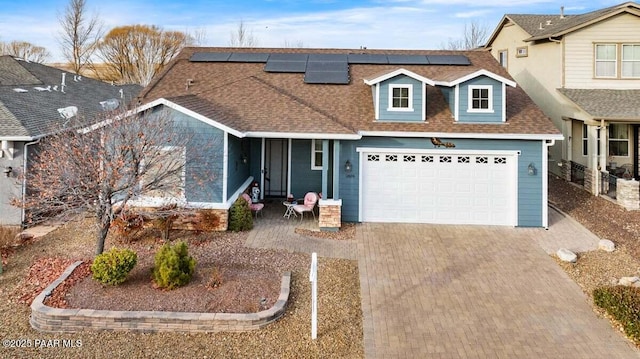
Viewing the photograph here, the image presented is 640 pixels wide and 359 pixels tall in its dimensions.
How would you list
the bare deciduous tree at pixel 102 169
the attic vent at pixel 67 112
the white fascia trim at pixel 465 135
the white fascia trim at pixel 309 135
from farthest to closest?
the attic vent at pixel 67 112 → the white fascia trim at pixel 465 135 → the white fascia trim at pixel 309 135 → the bare deciduous tree at pixel 102 169

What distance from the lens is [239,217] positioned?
11.9 m

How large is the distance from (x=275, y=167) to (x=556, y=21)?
56.9 feet

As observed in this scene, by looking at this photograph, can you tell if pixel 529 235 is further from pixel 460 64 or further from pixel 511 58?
pixel 511 58

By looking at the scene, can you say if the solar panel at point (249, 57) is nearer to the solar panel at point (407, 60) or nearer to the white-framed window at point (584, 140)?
the solar panel at point (407, 60)

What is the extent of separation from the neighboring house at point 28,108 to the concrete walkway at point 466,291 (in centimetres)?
699

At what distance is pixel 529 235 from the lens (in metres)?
12.3

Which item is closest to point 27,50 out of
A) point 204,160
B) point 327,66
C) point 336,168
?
point 327,66

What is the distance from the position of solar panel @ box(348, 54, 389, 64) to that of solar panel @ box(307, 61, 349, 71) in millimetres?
549

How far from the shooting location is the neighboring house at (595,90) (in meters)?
16.7

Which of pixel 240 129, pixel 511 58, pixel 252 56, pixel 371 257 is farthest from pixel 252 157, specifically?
pixel 511 58

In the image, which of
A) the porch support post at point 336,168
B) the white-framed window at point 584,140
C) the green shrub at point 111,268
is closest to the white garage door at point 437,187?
the porch support post at point 336,168

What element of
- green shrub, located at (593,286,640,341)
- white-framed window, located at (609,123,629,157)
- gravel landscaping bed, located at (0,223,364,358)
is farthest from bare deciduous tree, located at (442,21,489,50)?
gravel landscaping bed, located at (0,223,364,358)

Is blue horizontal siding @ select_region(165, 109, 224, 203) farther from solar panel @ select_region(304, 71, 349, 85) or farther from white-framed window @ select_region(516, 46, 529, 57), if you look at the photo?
white-framed window @ select_region(516, 46, 529, 57)

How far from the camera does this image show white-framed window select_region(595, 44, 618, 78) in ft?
59.1
